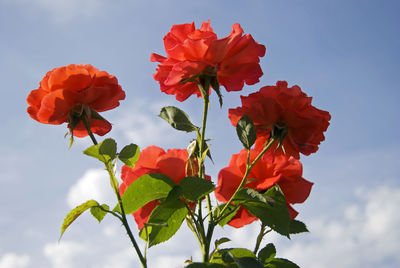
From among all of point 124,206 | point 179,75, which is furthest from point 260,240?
point 179,75

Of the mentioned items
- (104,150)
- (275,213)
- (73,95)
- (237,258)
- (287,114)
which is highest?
(73,95)

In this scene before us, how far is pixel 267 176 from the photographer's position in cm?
153

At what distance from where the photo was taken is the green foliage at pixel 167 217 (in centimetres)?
132

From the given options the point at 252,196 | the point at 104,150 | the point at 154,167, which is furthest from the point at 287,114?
the point at 104,150

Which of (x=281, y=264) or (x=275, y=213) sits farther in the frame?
(x=281, y=264)

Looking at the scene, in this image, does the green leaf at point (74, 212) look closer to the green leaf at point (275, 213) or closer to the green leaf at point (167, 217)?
the green leaf at point (167, 217)

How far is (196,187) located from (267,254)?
0.39 meters

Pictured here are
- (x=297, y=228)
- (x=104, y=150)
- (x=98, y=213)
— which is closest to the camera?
(x=104, y=150)

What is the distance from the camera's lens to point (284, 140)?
1.50 m

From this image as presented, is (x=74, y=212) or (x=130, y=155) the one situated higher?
(x=130, y=155)

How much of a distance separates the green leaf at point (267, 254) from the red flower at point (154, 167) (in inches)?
14.1

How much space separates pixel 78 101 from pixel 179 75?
0.36 metres

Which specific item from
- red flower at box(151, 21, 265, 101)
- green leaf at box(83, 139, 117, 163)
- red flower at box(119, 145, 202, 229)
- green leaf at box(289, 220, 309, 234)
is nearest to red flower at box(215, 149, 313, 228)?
green leaf at box(289, 220, 309, 234)

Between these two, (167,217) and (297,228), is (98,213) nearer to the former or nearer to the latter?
(167,217)
